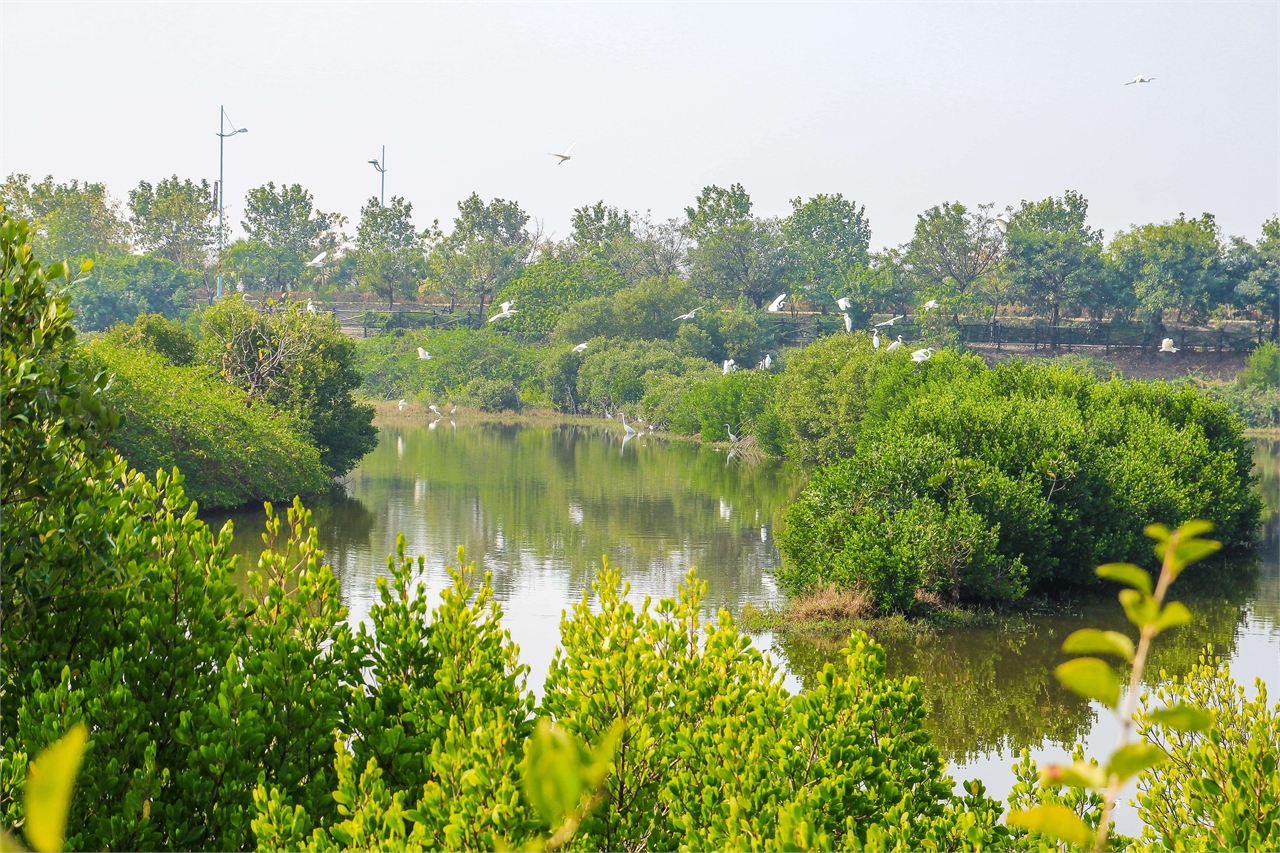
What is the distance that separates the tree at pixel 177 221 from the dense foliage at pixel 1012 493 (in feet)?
238

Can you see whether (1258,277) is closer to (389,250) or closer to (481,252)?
(481,252)

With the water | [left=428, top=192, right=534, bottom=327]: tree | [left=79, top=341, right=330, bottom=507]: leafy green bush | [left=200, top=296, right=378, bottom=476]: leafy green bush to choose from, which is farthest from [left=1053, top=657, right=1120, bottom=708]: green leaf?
[left=428, top=192, right=534, bottom=327]: tree

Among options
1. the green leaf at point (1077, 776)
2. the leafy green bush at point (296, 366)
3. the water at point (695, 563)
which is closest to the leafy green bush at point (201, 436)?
the water at point (695, 563)

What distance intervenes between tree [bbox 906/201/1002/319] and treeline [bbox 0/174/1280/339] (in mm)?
84

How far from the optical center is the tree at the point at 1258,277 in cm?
6353

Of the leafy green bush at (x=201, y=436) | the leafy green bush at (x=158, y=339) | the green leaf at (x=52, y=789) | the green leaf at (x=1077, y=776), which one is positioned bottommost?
the leafy green bush at (x=201, y=436)

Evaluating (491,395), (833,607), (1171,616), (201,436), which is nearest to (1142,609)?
(1171,616)

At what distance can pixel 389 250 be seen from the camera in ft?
288

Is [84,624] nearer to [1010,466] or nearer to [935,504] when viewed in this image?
[935,504]

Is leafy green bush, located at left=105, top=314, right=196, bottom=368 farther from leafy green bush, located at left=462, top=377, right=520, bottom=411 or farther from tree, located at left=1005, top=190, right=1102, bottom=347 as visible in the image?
tree, located at left=1005, top=190, right=1102, bottom=347

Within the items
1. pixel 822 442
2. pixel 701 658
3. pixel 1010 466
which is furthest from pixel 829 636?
pixel 822 442

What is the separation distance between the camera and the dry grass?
1609 centimetres

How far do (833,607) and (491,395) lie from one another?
47.1m

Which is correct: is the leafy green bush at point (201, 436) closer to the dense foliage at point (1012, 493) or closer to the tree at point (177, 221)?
the dense foliage at point (1012, 493)
